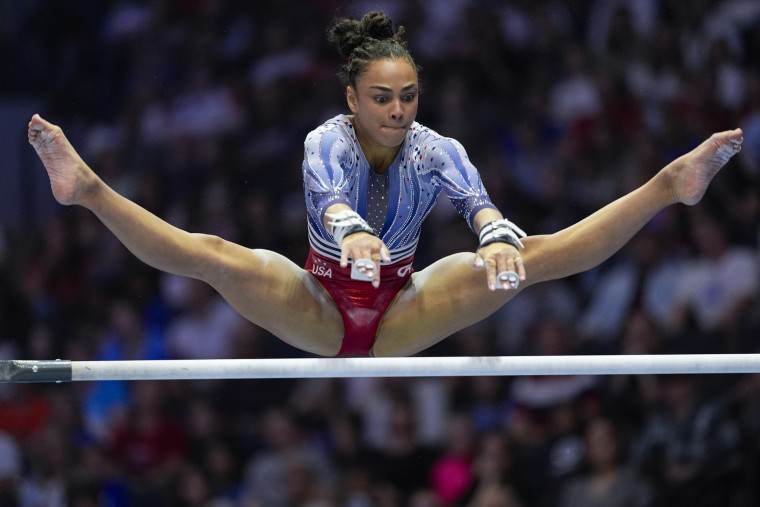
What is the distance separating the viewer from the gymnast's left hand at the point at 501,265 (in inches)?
136

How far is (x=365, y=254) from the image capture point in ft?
11.0

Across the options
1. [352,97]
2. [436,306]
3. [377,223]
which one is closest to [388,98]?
[352,97]

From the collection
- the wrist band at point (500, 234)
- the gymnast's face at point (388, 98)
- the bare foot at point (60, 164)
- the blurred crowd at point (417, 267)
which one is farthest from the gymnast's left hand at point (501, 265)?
the blurred crowd at point (417, 267)

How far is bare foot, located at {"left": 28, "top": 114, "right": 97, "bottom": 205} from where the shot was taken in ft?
12.1

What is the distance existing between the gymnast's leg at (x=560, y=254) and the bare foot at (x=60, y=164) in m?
1.24

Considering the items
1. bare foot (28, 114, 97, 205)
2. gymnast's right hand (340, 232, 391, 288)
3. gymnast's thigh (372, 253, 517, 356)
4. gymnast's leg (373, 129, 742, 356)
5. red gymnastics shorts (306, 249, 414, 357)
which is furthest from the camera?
red gymnastics shorts (306, 249, 414, 357)

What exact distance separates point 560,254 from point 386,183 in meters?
0.69

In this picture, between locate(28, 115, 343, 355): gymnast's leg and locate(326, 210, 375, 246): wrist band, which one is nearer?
locate(326, 210, 375, 246): wrist band

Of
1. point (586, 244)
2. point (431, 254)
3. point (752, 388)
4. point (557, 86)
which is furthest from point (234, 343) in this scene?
point (586, 244)

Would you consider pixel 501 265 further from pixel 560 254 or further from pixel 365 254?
pixel 560 254

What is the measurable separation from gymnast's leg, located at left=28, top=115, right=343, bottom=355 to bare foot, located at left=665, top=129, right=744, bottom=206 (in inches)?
52.0

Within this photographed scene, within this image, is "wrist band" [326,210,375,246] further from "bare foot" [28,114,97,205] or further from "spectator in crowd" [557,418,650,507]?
"spectator in crowd" [557,418,650,507]

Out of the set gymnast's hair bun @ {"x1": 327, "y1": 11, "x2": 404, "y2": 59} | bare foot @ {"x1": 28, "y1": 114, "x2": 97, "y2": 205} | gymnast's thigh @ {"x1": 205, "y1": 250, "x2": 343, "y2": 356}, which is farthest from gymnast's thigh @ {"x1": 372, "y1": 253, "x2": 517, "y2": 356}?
bare foot @ {"x1": 28, "y1": 114, "x2": 97, "y2": 205}

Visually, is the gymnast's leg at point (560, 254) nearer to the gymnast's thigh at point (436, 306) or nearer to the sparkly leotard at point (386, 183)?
the gymnast's thigh at point (436, 306)
